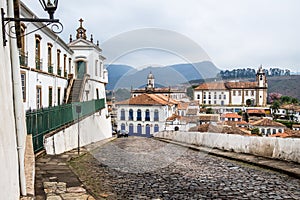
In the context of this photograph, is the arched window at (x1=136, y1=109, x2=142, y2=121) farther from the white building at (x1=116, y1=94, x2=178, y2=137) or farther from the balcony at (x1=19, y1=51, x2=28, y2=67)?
the balcony at (x1=19, y1=51, x2=28, y2=67)

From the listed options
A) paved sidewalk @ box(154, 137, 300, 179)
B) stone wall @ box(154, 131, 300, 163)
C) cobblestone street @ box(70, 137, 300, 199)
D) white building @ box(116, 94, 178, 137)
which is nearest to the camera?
cobblestone street @ box(70, 137, 300, 199)

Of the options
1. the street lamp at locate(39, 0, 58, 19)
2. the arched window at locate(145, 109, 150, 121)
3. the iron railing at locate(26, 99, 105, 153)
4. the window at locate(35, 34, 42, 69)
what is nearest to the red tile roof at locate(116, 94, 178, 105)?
the arched window at locate(145, 109, 150, 121)

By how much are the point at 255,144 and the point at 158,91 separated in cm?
437

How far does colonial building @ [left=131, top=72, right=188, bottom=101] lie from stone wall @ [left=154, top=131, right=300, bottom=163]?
5.42 feet

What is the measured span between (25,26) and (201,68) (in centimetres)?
869

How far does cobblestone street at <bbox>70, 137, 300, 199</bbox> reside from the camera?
4922mm

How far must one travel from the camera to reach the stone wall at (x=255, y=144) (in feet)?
22.7

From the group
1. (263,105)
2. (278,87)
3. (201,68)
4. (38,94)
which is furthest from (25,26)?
(278,87)

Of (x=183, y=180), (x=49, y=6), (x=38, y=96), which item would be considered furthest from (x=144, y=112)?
(x=38, y=96)

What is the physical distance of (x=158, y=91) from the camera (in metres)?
11.7

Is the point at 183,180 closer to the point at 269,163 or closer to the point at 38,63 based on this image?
the point at 269,163

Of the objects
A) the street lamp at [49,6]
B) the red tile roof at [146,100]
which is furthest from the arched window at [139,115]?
the street lamp at [49,6]

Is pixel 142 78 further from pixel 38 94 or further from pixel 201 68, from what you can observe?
pixel 38 94

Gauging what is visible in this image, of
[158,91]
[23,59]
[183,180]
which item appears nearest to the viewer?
[183,180]
